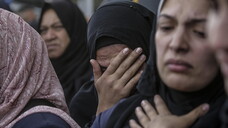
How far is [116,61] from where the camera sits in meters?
2.60

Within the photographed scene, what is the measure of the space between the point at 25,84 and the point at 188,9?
916 mm

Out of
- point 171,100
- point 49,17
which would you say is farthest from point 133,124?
point 49,17

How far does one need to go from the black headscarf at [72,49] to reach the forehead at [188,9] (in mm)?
2570

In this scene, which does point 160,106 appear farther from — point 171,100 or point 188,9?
point 188,9

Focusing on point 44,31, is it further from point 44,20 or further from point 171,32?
point 171,32

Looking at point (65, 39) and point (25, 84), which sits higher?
point (25, 84)

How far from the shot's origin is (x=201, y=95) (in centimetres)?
176

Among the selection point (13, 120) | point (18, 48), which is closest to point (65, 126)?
point (13, 120)

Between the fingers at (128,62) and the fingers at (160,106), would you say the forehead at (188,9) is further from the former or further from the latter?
the fingers at (128,62)

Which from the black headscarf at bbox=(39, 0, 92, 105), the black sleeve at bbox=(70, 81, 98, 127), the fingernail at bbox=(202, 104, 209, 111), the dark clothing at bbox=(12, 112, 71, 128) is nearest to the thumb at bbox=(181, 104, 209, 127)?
the fingernail at bbox=(202, 104, 209, 111)

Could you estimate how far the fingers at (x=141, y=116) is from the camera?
1886mm

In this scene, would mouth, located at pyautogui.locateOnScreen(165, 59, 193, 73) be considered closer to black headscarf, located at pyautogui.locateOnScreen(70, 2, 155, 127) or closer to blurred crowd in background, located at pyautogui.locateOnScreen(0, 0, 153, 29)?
black headscarf, located at pyautogui.locateOnScreen(70, 2, 155, 127)

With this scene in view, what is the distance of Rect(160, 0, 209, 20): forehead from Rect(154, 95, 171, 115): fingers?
0.91 ft

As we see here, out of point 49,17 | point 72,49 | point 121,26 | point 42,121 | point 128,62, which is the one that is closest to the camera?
point 42,121
